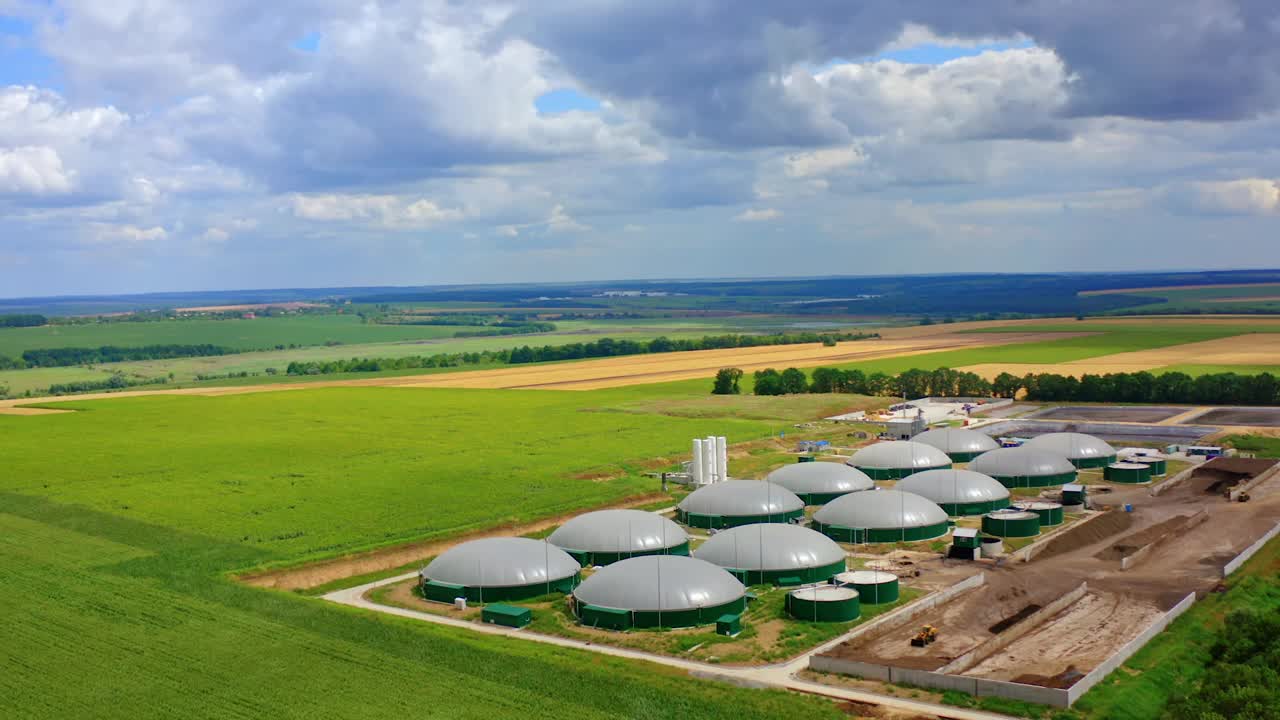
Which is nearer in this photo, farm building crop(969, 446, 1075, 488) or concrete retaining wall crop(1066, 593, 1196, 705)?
concrete retaining wall crop(1066, 593, 1196, 705)

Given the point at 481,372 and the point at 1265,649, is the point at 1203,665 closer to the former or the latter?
the point at 1265,649

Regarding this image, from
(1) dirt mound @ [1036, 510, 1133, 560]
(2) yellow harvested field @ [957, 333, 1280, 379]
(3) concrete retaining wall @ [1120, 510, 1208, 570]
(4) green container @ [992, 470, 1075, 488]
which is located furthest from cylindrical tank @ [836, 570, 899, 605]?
(2) yellow harvested field @ [957, 333, 1280, 379]

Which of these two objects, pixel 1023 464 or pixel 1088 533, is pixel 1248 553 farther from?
pixel 1023 464

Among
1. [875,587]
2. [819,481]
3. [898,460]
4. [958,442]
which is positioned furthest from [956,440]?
[875,587]

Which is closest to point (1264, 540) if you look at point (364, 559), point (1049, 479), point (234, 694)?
point (1049, 479)

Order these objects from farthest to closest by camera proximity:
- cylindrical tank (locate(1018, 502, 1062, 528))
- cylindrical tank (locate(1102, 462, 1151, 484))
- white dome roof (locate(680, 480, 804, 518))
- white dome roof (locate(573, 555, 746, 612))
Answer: cylindrical tank (locate(1102, 462, 1151, 484)) → white dome roof (locate(680, 480, 804, 518)) → cylindrical tank (locate(1018, 502, 1062, 528)) → white dome roof (locate(573, 555, 746, 612))

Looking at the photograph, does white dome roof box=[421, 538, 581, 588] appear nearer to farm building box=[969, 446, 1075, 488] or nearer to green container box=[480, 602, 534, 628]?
green container box=[480, 602, 534, 628]
